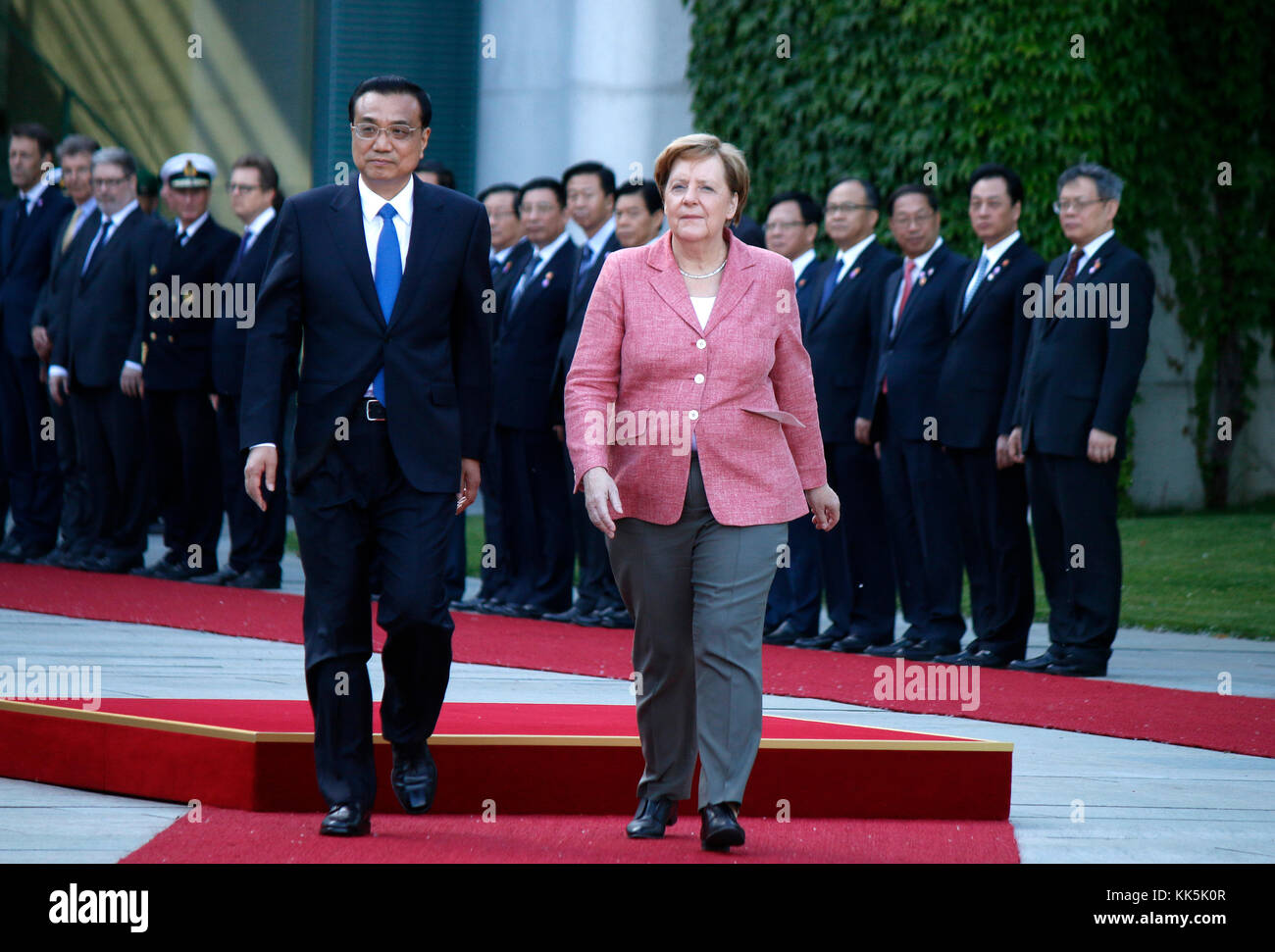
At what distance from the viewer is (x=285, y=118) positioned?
15336 millimetres

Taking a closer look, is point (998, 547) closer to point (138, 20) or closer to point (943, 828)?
point (943, 828)

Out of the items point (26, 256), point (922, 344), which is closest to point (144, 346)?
point (26, 256)

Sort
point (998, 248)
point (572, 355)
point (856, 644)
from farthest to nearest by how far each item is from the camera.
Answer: point (572, 355) → point (856, 644) → point (998, 248)

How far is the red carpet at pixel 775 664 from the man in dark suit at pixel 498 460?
356 millimetres

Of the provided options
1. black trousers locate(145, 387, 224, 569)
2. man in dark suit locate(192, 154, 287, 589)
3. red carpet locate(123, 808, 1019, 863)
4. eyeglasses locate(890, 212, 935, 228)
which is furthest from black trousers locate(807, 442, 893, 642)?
black trousers locate(145, 387, 224, 569)

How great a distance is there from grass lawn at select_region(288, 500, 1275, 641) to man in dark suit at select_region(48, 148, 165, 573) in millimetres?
2361

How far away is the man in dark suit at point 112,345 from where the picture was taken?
31.7 feet

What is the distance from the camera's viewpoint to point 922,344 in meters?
7.79

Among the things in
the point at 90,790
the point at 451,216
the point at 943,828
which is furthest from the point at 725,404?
the point at 90,790

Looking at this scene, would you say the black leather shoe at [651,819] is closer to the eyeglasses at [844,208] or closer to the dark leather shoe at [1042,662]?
→ the dark leather shoe at [1042,662]

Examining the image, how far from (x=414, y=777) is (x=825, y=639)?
3973 mm

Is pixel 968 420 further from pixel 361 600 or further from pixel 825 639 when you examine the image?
pixel 361 600

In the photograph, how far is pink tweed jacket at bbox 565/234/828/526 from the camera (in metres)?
4.20
